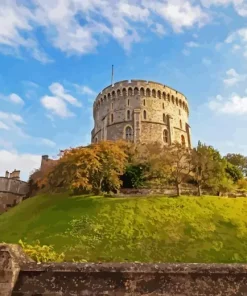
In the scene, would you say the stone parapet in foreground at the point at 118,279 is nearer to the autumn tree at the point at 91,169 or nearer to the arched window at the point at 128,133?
the autumn tree at the point at 91,169

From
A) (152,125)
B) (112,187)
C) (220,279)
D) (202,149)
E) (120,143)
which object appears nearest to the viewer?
(220,279)

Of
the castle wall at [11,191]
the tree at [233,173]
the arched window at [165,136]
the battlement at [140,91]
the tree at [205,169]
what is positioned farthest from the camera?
the battlement at [140,91]

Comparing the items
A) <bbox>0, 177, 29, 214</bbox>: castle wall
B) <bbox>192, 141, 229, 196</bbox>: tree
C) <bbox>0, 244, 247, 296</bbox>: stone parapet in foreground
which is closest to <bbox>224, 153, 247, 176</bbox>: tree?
<bbox>192, 141, 229, 196</bbox>: tree

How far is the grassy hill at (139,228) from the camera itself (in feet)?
88.7

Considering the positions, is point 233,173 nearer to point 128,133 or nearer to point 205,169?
point 205,169

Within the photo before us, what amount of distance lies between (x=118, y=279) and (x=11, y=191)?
2359 inches

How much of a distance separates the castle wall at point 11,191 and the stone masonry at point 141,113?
58.1 feet

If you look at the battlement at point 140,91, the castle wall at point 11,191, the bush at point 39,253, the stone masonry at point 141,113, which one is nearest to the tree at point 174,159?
the stone masonry at point 141,113

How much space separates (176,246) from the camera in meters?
28.1

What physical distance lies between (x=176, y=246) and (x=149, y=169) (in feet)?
62.1

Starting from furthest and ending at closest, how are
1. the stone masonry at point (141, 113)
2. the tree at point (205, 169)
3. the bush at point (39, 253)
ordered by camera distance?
the stone masonry at point (141, 113)
the tree at point (205, 169)
the bush at point (39, 253)

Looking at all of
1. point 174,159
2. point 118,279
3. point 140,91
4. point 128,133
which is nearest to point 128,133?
point 128,133

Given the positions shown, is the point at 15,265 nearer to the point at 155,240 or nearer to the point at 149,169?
the point at 155,240

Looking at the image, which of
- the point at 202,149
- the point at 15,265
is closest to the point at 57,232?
the point at 202,149
